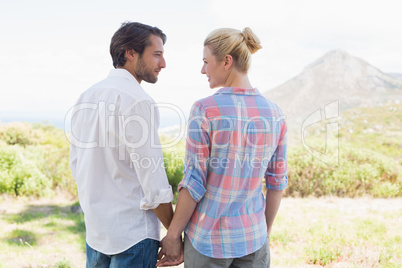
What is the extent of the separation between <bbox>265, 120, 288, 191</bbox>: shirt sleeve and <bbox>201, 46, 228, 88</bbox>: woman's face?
0.34 m

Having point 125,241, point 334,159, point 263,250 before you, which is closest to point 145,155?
point 125,241

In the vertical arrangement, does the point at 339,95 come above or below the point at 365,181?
above

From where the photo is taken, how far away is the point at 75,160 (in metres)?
1.64

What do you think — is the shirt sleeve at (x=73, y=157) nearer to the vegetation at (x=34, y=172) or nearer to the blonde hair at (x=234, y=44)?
the blonde hair at (x=234, y=44)

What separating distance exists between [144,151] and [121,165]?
12cm

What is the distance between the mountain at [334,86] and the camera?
1042 inches

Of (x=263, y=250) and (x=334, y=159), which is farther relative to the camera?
(x=334, y=159)

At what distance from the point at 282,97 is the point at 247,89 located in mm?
30326

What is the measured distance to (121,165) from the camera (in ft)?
4.62

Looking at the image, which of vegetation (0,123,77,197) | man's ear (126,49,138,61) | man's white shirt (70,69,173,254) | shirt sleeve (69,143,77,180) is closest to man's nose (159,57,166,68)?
man's ear (126,49,138,61)

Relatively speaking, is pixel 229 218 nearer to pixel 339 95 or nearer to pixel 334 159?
pixel 334 159

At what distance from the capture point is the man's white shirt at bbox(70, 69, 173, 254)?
1376 mm

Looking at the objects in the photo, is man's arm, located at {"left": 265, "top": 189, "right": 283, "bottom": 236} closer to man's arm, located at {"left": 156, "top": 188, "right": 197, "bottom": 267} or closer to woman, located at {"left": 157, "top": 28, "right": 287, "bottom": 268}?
woman, located at {"left": 157, "top": 28, "right": 287, "bottom": 268}

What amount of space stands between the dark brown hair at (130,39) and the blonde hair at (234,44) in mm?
322
